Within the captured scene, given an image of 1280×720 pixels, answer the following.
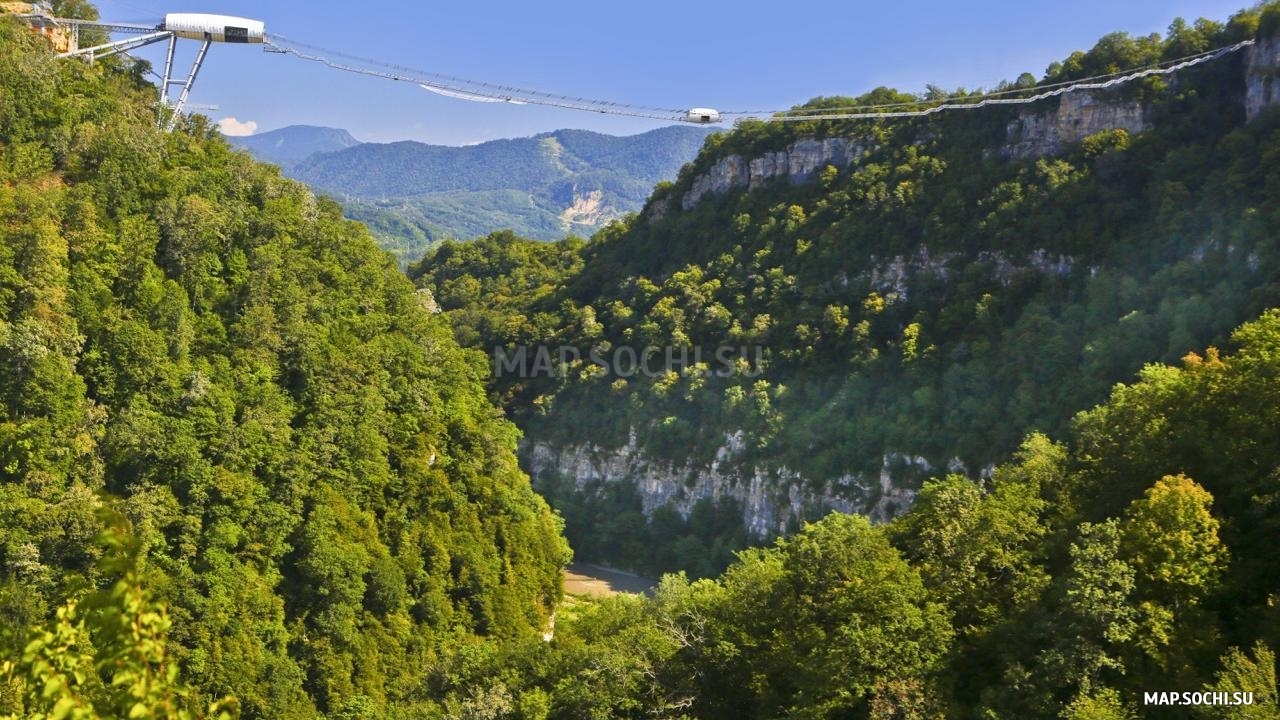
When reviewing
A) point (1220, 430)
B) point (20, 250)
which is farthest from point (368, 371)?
point (1220, 430)

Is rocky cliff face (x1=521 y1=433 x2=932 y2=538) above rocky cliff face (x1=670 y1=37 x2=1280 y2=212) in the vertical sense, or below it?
below

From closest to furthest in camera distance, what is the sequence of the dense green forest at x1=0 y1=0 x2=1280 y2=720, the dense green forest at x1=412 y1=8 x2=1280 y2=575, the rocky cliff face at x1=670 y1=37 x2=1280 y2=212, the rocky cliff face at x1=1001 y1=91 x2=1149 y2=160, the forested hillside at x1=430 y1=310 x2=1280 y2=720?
the forested hillside at x1=430 y1=310 x2=1280 y2=720 → the dense green forest at x1=0 y1=0 x2=1280 y2=720 → the dense green forest at x1=412 y1=8 x2=1280 y2=575 → the rocky cliff face at x1=670 y1=37 x2=1280 y2=212 → the rocky cliff face at x1=1001 y1=91 x2=1149 y2=160

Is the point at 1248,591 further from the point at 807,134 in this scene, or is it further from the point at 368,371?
the point at 807,134

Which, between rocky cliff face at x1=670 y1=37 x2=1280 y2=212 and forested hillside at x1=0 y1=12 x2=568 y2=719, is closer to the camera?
forested hillside at x1=0 y1=12 x2=568 y2=719

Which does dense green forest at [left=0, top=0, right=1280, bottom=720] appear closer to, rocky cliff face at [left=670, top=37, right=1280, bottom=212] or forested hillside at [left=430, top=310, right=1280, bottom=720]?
forested hillside at [left=430, top=310, right=1280, bottom=720]

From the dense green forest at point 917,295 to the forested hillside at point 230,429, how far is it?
19.8 metres

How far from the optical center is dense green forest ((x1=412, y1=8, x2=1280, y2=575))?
178ft

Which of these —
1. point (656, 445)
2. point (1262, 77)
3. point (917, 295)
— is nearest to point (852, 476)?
point (917, 295)

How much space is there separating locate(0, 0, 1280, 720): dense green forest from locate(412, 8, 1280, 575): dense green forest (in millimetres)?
293

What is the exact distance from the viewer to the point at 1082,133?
64938 mm

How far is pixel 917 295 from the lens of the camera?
2665 inches

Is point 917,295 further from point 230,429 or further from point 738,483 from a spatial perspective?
point 230,429

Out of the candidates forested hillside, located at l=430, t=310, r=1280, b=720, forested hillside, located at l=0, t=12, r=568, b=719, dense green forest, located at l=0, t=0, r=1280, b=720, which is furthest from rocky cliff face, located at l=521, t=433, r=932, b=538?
forested hillside, located at l=430, t=310, r=1280, b=720

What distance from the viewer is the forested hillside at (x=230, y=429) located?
35594mm
